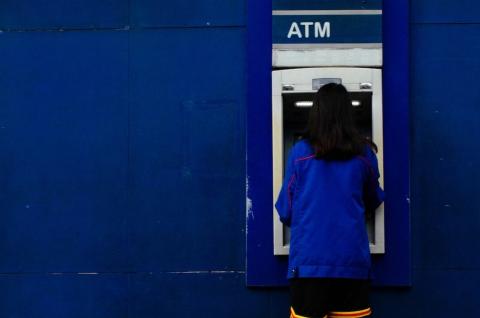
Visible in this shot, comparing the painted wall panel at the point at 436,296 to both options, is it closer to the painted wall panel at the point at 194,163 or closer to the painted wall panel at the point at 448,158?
the painted wall panel at the point at 448,158

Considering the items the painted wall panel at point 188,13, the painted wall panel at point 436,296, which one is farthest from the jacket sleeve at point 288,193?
the painted wall panel at point 188,13

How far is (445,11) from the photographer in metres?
4.04

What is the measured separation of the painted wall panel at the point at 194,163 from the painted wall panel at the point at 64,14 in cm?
45

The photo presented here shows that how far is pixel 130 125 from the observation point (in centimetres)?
411

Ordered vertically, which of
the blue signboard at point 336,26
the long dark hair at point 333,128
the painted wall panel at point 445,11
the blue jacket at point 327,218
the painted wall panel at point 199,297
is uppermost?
the painted wall panel at point 445,11

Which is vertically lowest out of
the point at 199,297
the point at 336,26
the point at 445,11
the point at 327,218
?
the point at 199,297

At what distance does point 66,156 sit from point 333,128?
5.83 ft

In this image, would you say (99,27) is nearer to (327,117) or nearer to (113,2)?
(113,2)

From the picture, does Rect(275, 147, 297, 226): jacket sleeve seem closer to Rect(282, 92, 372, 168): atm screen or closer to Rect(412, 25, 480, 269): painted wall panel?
Rect(282, 92, 372, 168): atm screen

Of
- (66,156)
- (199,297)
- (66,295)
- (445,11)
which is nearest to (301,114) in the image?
(445,11)

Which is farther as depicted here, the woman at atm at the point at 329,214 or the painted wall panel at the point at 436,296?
the painted wall panel at the point at 436,296

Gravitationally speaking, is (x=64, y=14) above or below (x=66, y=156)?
above

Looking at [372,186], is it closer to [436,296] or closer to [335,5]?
[436,296]

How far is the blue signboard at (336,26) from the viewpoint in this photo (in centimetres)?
391
